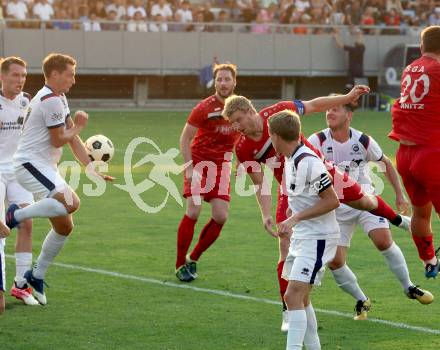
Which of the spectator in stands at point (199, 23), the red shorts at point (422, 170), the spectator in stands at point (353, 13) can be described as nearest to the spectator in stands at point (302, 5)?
the spectator in stands at point (353, 13)

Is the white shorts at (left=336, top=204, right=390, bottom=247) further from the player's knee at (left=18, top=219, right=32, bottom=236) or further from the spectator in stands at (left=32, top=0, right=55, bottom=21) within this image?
the spectator in stands at (left=32, top=0, right=55, bottom=21)

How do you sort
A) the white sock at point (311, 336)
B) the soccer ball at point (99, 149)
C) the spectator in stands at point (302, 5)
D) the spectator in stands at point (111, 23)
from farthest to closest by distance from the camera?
the spectator in stands at point (302, 5)
the spectator in stands at point (111, 23)
the soccer ball at point (99, 149)
the white sock at point (311, 336)

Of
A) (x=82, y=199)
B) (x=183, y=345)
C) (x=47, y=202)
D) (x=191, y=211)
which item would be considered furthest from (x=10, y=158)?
(x=82, y=199)

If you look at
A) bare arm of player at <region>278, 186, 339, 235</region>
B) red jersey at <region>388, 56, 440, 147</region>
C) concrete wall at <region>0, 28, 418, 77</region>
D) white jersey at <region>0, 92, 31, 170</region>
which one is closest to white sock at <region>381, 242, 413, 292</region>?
red jersey at <region>388, 56, 440, 147</region>

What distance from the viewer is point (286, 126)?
24.2 feet

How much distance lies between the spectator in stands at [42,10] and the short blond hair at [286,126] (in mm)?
27049

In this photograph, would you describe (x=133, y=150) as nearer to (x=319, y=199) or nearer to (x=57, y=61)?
(x=57, y=61)

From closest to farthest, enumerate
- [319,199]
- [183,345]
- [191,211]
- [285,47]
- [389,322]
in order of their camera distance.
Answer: [319,199] → [183,345] → [389,322] → [191,211] → [285,47]

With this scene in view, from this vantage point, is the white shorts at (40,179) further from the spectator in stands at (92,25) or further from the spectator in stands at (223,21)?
Answer: the spectator in stands at (223,21)

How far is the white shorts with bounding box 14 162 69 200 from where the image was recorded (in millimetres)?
9578

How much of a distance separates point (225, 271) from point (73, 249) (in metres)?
2.10

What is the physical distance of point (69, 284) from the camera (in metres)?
10.5

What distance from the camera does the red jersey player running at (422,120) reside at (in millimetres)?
9219

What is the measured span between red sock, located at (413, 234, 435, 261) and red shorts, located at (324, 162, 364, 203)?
1.36 m
